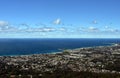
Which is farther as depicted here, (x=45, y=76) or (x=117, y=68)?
(x=117, y=68)

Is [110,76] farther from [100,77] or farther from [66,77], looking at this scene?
[66,77]

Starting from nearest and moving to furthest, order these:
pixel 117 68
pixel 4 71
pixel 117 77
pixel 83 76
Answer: pixel 117 77 → pixel 83 76 → pixel 4 71 → pixel 117 68

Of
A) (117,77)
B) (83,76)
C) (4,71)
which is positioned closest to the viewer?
(117,77)

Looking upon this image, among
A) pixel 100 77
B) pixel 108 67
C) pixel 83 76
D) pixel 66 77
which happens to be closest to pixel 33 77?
pixel 66 77

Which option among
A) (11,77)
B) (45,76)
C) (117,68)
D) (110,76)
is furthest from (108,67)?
(11,77)

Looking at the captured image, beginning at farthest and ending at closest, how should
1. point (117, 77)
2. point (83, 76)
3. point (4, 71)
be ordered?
point (4, 71) → point (83, 76) → point (117, 77)

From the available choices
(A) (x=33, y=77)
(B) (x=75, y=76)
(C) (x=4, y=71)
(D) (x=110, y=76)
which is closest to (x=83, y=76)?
(B) (x=75, y=76)

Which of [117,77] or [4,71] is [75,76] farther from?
[4,71]

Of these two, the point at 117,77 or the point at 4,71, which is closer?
the point at 117,77

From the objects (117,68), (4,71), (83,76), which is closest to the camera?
(83,76)
